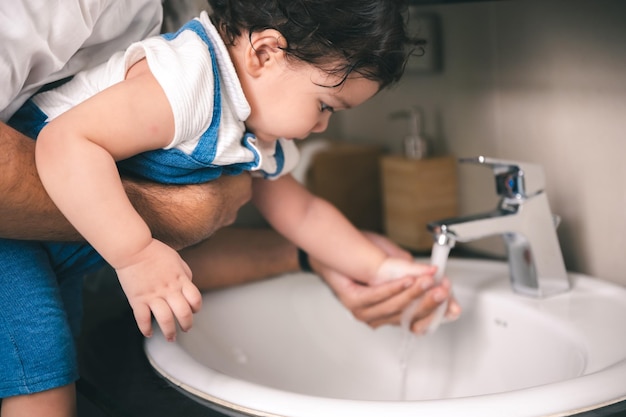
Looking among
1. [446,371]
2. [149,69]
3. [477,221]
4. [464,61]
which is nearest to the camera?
[149,69]

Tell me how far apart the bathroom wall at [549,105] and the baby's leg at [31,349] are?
2.33ft

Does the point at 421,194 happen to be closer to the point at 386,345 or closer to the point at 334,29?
the point at 386,345

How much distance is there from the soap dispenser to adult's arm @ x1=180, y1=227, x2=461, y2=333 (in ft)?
0.74

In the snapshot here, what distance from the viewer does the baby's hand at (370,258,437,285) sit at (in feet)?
3.58

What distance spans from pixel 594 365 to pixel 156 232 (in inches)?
20.4

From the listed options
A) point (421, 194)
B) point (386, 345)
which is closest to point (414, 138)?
point (421, 194)

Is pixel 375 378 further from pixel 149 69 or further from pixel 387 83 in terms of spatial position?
pixel 149 69

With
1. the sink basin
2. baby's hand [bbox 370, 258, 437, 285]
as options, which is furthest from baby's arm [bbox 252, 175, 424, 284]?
the sink basin

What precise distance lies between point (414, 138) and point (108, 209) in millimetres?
704

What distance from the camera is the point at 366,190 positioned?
1.52 m

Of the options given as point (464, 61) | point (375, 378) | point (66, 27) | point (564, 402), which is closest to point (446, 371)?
point (375, 378)

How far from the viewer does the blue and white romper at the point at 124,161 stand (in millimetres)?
→ 856

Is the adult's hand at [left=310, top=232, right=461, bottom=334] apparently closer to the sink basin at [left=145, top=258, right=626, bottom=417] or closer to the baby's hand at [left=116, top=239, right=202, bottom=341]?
the sink basin at [left=145, top=258, right=626, bottom=417]

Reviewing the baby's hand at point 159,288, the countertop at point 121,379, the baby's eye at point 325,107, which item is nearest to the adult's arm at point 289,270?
the countertop at point 121,379
